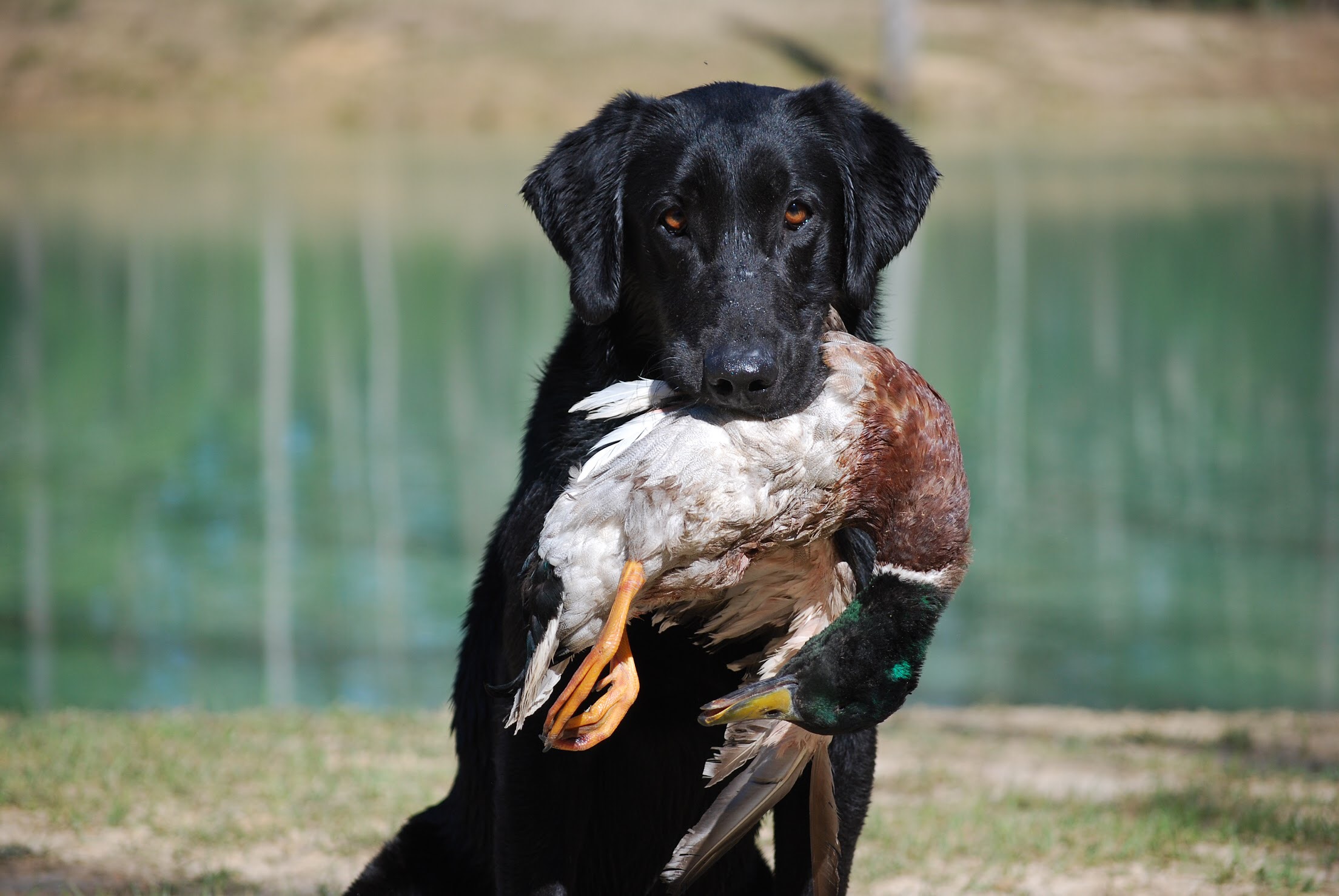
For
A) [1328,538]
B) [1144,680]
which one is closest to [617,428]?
[1144,680]

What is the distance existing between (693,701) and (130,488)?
33.0ft

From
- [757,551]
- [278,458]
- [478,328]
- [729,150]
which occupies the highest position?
[729,150]

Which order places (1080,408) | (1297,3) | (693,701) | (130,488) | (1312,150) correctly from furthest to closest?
(1297,3) → (1312,150) → (1080,408) → (130,488) → (693,701)

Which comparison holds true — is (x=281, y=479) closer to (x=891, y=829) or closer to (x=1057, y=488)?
(x=1057, y=488)

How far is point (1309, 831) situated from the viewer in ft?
15.0

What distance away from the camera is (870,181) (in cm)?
349

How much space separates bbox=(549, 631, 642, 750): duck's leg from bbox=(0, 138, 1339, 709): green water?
534 centimetres

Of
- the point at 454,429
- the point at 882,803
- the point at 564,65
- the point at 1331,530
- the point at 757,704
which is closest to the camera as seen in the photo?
the point at 757,704

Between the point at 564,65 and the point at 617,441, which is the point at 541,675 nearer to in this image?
the point at 617,441

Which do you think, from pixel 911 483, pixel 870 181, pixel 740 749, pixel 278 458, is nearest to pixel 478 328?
pixel 278 458

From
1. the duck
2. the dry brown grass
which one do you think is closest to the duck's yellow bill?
the duck

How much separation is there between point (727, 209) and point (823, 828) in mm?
1399

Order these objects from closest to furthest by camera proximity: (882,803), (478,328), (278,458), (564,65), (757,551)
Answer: (757,551) → (882,803) → (278,458) → (478,328) → (564,65)

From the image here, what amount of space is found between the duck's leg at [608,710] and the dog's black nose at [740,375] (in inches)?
20.3
